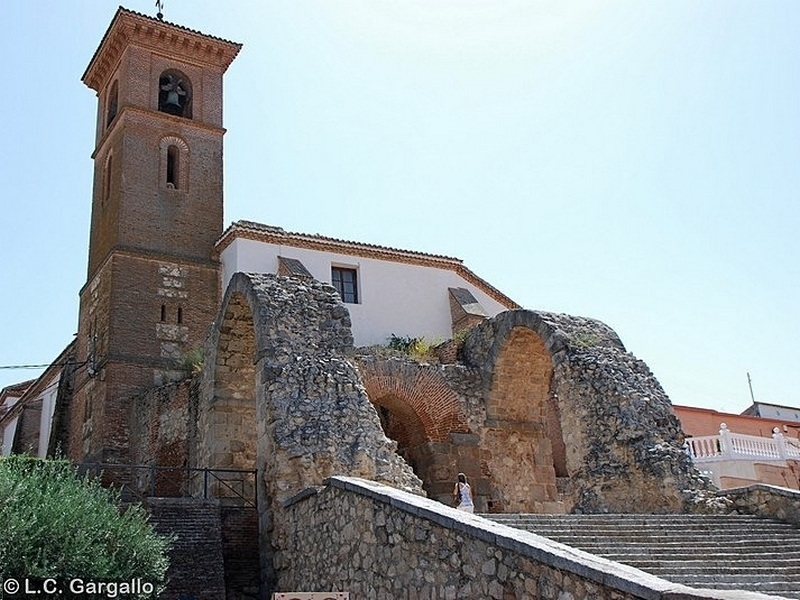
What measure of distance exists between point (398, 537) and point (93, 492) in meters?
3.35

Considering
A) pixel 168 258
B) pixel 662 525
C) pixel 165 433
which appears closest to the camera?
pixel 662 525

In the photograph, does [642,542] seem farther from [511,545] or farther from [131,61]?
[131,61]

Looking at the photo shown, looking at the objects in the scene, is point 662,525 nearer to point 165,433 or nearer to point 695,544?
point 695,544

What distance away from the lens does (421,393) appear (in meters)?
14.7

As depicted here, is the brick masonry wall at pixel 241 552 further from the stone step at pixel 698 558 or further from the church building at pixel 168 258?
the church building at pixel 168 258

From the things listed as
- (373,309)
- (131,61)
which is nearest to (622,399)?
(373,309)

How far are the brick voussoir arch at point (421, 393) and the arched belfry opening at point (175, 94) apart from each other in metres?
13.5

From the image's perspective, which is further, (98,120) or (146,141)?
(98,120)

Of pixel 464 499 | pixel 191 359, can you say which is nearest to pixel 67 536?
pixel 464 499

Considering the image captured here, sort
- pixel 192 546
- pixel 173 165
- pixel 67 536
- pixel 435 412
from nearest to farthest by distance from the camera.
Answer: pixel 67 536 → pixel 192 546 → pixel 435 412 → pixel 173 165

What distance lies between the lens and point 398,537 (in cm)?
717

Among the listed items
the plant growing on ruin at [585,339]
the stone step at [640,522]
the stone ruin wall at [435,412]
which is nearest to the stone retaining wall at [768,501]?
the stone step at [640,522]

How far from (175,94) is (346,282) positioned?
7.96 m

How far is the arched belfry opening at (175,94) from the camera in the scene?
24.2 metres
